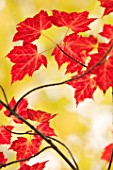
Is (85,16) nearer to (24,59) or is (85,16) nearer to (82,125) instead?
(24,59)

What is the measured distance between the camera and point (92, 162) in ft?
11.8

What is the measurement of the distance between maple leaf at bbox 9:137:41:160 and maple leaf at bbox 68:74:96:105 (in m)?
0.27

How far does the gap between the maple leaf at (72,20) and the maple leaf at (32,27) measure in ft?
0.12

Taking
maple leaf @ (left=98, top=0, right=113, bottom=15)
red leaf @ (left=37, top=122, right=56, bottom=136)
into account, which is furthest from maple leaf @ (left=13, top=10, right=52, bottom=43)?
red leaf @ (left=37, top=122, right=56, bottom=136)

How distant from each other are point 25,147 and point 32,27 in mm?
476

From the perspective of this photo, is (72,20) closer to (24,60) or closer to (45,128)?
(24,60)

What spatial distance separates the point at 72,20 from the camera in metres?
1.19

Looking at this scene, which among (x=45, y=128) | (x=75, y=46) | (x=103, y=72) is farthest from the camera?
(x=45, y=128)

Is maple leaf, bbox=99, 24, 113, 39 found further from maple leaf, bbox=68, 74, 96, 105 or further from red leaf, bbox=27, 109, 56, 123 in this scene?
red leaf, bbox=27, 109, 56, 123

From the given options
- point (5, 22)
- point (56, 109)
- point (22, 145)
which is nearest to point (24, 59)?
point (22, 145)

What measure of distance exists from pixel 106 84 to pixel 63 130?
283 centimetres

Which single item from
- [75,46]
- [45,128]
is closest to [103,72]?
[75,46]

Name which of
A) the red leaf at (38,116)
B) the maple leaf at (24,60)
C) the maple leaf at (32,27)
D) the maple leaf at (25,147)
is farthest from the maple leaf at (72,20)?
the maple leaf at (25,147)

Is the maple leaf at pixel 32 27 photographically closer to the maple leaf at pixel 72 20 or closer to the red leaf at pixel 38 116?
the maple leaf at pixel 72 20
